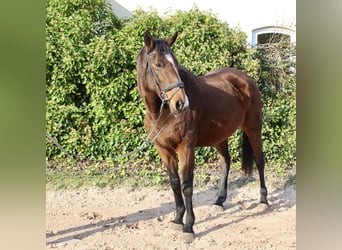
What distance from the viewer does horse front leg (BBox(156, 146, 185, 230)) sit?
342cm

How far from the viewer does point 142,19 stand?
5.49 meters

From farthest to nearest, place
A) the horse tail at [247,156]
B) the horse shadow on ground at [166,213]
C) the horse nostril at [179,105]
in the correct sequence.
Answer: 1. the horse tail at [247,156]
2. the horse shadow on ground at [166,213]
3. the horse nostril at [179,105]

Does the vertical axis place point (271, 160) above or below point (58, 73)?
below

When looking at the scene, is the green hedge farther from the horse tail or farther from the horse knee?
the horse knee

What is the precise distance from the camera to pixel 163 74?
284cm

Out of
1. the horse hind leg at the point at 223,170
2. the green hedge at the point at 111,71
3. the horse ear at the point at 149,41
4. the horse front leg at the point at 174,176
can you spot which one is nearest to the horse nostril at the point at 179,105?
the horse ear at the point at 149,41

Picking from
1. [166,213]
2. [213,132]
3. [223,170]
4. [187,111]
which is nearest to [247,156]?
[223,170]

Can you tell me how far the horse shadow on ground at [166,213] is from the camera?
3.52 metres

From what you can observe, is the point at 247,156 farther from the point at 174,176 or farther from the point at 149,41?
the point at 149,41

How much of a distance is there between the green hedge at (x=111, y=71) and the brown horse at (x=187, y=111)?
3.89 feet

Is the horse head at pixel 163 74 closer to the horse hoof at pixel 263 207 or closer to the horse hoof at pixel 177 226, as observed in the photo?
the horse hoof at pixel 177 226
